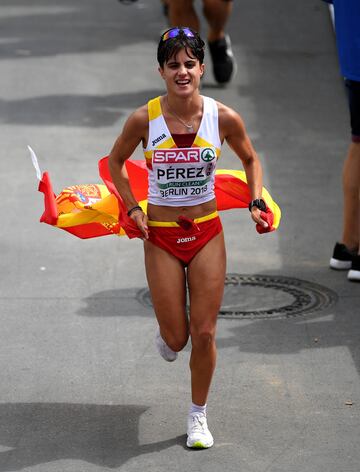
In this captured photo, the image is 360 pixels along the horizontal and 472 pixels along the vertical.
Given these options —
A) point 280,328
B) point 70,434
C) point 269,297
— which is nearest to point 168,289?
point 70,434

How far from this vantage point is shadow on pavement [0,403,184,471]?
667 cm

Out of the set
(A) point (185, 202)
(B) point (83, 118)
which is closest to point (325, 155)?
(B) point (83, 118)

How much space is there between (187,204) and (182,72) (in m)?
0.71

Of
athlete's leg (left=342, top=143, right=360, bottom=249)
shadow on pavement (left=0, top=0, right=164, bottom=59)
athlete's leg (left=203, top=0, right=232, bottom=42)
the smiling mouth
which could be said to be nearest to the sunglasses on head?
the smiling mouth

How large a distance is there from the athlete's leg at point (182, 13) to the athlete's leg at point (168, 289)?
23.9 ft

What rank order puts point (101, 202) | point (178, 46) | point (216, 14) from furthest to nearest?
point (216, 14) < point (101, 202) < point (178, 46)

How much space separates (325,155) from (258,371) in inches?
209

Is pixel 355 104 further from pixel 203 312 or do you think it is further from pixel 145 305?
pixel 203 312

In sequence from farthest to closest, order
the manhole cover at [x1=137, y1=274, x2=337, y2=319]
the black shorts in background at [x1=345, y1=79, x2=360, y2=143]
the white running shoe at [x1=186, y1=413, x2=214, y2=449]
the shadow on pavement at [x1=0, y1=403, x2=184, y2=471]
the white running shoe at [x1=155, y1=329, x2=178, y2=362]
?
the black shorts in background at [x1=345, y1=79, x2=360, y2=143] → the manhole cover at [x1=137, y1=274, x2=337, y2=319] → the white running shoe at [x1=155, y1=329, x2=178, y2=362] → the white running shoe at [x1=186, y1=413, x2=214, y2=449] → the shadow on pavement at [x1=0, y1=403, x2=184, y2=471]

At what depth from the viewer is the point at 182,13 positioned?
13.9 metres

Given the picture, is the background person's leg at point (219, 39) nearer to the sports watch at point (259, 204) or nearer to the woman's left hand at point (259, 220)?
the sports watch at point (259, 204)

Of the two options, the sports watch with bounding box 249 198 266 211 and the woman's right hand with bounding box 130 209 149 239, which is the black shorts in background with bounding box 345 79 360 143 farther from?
the woman's right hand with bounding box 130 209 149 239

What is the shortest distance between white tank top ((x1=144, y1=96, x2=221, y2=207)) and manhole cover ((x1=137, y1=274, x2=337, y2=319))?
7.22 feet

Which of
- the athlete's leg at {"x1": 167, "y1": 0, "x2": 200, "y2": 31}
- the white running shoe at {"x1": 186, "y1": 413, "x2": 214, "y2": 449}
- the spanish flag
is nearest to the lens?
the white running shoe at {"x1": 186, "y1": 413, "x2": 214, "y2": 449}
